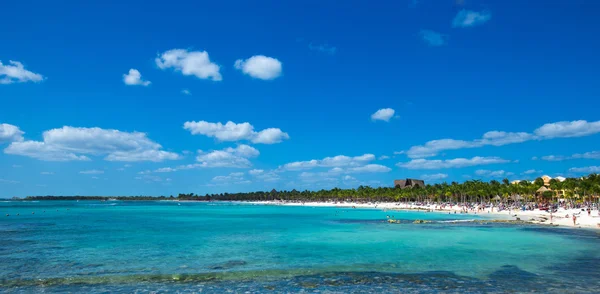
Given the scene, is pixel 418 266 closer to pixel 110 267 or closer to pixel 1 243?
pixel 110 267

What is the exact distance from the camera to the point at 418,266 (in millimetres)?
25562

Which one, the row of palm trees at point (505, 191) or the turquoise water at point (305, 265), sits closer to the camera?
the turquoise water at point (305, 265)

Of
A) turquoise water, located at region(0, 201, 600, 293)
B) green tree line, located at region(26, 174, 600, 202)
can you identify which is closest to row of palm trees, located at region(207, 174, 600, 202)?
green tree line, located at region(26, 174, 600, 202)

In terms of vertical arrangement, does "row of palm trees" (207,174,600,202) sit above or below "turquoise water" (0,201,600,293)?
above

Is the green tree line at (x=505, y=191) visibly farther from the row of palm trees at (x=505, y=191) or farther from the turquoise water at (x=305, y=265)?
the turquoise water at (x=305, y=265)

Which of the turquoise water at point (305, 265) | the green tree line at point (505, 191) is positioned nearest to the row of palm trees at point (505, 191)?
the green tree line at point (505, 191)

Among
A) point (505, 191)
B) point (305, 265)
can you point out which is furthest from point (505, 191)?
point (305, 265)

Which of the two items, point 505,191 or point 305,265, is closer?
point 305,265

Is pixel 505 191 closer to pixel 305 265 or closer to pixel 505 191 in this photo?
pixel 505 191

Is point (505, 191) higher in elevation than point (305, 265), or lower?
higher

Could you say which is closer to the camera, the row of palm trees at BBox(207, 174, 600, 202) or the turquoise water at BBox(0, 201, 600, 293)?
the turquoise water at BBox(0, 201, 600, 293)

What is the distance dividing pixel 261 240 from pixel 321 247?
27.3ft

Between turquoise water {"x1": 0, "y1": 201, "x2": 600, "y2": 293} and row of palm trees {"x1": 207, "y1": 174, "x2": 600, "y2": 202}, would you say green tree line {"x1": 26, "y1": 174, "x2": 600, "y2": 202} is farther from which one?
turquoise water {"x1": 0, "y1": 201, "x2": 600, "y2": 293}

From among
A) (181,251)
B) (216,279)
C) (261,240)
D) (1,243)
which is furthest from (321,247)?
(1,243)
